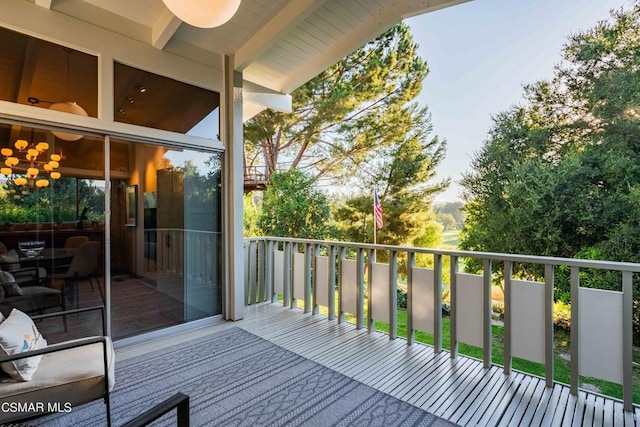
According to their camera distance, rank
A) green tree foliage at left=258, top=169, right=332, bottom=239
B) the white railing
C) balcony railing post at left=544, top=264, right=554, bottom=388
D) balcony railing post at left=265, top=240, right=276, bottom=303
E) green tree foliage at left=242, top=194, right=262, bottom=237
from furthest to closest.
A: green tree foliage at left=242, top=194, right=262, bottom=237 → green tree foliage at left=258, top=169, right=332, bottom=239 → balcony railing post at left=265, top=240, right=276, bottom=303 → balcony railing post at left=544, top=264, right=554, bottom=388 → the white railing

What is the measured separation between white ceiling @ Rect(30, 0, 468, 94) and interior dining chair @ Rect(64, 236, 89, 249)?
6.49ft

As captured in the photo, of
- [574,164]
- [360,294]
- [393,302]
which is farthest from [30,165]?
[574,164]

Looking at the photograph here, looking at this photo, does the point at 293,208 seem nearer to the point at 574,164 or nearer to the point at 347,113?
the point at 347,113

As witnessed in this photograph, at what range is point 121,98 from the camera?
9.97ft

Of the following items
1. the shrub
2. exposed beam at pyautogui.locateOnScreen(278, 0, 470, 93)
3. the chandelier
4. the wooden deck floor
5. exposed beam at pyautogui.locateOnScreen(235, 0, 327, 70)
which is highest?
exposed beam at pyautogui.locateOnScreen(278, 0, 470, 93)

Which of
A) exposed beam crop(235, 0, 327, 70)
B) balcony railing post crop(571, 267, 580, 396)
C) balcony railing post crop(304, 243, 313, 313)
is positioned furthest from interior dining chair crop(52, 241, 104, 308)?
balcony railing post crop(571, 267, 580, 396)

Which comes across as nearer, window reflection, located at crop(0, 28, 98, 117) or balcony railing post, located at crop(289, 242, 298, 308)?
window reflection, located at crop(0, 28, 98, 117)

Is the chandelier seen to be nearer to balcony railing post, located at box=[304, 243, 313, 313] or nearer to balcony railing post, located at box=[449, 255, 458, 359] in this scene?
balcony railing post, located at box=[304, 243, 313, 313]

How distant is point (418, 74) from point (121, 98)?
9.12 meters

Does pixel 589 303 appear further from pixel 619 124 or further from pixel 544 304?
pixel 619 124

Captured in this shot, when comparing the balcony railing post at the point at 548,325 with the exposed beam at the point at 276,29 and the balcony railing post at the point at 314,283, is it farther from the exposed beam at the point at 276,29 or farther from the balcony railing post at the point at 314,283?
the exposed beam at the point at 276,29

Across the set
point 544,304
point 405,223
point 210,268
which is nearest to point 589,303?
point 544,304

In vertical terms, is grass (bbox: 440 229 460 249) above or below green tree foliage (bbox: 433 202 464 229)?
below

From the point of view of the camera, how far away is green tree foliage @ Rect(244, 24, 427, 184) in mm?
9352
